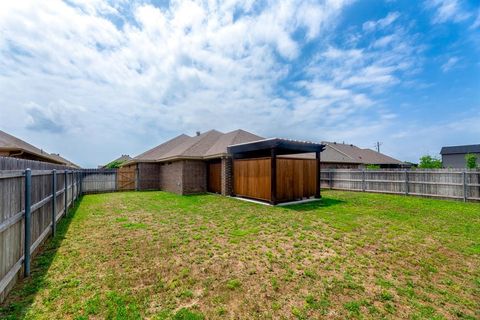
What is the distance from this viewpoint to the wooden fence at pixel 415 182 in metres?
10.3

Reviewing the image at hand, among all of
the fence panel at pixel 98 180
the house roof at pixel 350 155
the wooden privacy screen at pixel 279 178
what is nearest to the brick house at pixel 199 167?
the wooden privacy screen at pixel 279 178

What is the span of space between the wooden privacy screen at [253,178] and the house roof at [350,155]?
12715mm

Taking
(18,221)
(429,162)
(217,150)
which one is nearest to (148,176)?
(217,150)

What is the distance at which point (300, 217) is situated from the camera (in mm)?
7422

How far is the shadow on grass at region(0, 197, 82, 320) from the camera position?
8.33 feet

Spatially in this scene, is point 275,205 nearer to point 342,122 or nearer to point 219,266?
point 219,266

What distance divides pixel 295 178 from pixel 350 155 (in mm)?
17967

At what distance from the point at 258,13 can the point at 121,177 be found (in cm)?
1506

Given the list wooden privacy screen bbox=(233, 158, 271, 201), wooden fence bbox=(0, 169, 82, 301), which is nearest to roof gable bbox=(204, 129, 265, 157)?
wooden privacy screen bbox=(233, 158, 271, 201)

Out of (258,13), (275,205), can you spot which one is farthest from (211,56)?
(275,205)

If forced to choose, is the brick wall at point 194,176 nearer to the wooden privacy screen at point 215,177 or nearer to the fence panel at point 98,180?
the wooden privacy screen at point 215,177

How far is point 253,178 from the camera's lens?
1116 centimetres

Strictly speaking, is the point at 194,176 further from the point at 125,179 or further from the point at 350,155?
the point at 350,155

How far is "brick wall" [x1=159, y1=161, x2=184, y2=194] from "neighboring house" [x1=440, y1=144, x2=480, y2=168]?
1784 inches
